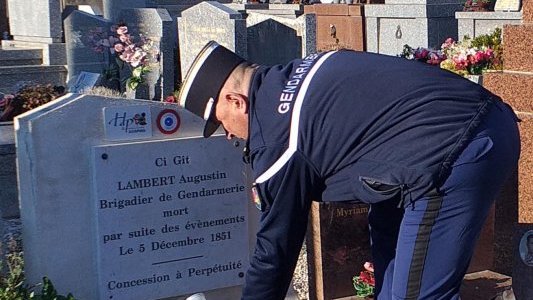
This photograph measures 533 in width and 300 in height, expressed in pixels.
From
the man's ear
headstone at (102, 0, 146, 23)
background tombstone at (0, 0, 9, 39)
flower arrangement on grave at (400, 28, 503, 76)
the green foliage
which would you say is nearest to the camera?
the man's ear

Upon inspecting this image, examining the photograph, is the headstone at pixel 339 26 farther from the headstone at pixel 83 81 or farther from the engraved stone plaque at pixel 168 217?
the engraved stone plaque at pixel 168 217

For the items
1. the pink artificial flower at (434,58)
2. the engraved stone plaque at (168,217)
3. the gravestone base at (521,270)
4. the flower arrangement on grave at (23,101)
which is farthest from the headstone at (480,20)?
the engraved stone plaque at (168,217)

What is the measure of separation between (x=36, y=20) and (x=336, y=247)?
736 centimetres

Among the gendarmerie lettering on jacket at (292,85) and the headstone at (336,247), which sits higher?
the gendarmerie lettering on jacket at (292,85)

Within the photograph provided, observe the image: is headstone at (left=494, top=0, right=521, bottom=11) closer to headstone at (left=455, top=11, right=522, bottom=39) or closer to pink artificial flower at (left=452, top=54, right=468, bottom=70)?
headstone at (left=455, top=11, right=522, bottom=39)

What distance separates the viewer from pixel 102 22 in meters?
10.4

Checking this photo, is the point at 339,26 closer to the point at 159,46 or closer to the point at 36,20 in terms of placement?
the point at 159,46

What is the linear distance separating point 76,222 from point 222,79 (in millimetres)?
1178

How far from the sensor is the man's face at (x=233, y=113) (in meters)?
2.72

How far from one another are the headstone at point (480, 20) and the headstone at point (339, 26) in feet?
6.30

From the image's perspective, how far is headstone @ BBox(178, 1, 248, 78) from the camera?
905 cm

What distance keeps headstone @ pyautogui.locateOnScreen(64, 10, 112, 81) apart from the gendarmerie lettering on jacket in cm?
757

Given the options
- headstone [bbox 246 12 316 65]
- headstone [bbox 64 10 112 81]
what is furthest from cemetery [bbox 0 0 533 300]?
headstone [bbox 64 10 112 81]

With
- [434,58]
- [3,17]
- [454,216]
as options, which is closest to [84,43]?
[434,58]
